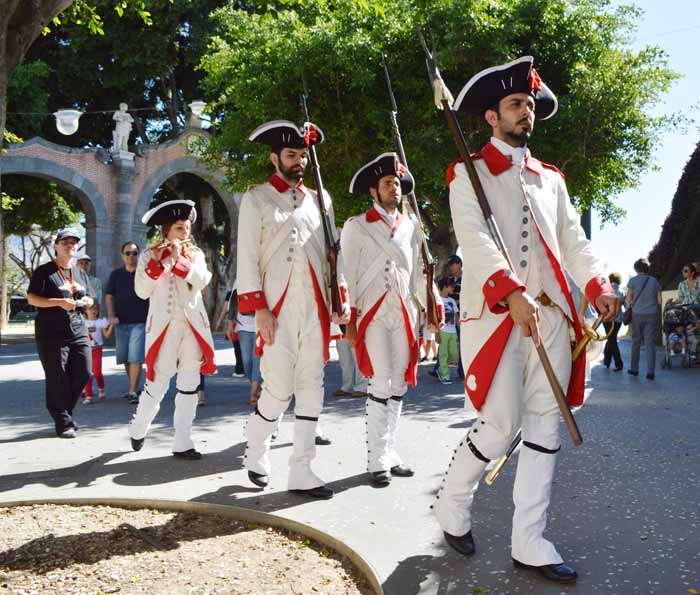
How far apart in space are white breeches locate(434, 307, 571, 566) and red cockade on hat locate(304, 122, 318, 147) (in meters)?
2.23

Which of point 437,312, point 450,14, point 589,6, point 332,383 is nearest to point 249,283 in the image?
point 437,312

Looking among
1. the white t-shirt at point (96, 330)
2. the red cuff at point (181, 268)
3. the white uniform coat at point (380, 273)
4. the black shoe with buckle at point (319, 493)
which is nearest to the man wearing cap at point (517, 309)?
the black shoe with buckle at point (319, 493)

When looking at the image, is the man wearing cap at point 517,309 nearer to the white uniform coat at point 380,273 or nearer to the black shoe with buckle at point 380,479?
the black shoe with buckle at point 380,479

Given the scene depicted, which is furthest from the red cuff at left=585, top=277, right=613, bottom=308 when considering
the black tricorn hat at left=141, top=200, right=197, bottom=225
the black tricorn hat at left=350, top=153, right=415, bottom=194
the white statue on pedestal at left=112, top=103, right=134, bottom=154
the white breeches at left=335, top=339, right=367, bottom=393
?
the white statue on pedestal at left=112, top=103, right=134, bottom=154

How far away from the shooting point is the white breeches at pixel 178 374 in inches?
253

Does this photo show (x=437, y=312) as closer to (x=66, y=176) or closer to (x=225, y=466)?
(x=225, y=466)

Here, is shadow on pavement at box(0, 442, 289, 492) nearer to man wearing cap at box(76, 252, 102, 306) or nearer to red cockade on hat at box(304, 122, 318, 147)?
red cockade on hat at box(304, 122, 318, 147)

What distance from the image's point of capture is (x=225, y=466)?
6066 mm

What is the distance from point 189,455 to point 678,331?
452 inches

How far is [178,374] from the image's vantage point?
6.59m

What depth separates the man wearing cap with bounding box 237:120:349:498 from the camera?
199 inches

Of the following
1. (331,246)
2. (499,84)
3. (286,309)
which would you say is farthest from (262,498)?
(499,84)

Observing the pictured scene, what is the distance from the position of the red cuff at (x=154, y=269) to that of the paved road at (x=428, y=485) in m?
1.52

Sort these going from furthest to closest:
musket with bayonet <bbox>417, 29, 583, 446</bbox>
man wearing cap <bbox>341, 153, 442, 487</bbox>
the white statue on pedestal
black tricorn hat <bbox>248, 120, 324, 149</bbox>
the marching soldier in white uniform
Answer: the white statue on pedestal
the marching soldier in white uniform
man wearing cap <bbox>341, 153, 442, 487</bbox>
black tricorn hat <bbox>248, 120, 324, 149</bbox>
musket with bayonet <bbox>417, 29, 583, 446</bbox>
